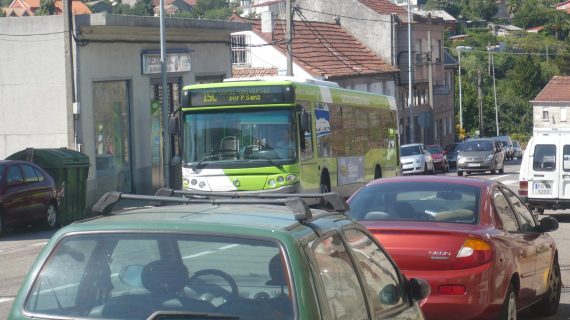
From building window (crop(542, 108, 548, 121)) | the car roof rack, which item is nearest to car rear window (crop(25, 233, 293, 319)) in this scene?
the car roof rack

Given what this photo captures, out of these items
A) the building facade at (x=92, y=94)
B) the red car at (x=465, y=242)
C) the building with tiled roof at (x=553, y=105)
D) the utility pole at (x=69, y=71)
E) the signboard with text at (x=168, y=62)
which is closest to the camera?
the red car at (x=465, y=242)

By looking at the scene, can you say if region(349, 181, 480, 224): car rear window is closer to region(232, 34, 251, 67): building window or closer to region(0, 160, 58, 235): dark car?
region(0, 160, 58, 235): dark car

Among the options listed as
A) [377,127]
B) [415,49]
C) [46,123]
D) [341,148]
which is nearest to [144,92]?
[46,123]

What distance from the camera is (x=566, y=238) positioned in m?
18.7

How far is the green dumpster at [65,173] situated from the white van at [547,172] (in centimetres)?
999

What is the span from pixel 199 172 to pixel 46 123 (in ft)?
38.1

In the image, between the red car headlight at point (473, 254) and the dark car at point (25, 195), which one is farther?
the dark car at point (25, 195)

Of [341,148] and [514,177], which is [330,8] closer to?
[514,177]

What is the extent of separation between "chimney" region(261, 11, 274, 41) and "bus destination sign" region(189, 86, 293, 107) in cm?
3274

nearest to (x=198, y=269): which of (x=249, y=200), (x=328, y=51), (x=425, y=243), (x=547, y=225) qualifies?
(x=249, y=200)

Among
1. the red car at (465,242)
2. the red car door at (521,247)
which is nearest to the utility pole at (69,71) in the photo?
the red car at (465,242)

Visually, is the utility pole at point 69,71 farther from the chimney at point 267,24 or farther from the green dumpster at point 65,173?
the chimney at point 267,24

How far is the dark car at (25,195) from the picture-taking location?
20562 millimetres

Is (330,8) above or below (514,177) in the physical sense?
above
